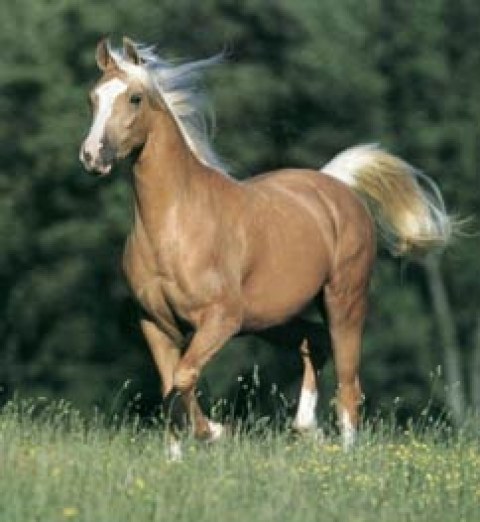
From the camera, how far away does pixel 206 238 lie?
37.3 ft

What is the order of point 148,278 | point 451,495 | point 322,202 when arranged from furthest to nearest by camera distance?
point 322,202, point 148,278, point 451,495

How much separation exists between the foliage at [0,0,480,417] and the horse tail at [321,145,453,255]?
138cm

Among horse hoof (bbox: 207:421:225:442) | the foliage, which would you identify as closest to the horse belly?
horse hoof (bbox: 207:421:225:442)

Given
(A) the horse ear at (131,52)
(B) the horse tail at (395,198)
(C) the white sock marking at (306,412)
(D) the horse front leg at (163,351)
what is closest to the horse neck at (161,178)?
(A) the horse ear at (131,52)

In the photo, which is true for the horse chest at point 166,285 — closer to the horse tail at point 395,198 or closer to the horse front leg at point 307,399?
the horse front leg at point 307,399

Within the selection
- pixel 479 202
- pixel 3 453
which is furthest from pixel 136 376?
pixel 3 453

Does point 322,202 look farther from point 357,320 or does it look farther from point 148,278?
point 148,278

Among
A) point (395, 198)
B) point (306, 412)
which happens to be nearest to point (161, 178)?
point (306, 412)

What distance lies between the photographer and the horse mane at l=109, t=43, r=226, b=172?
38.1ft

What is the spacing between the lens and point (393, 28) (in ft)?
50.3

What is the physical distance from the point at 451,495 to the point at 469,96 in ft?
22.8

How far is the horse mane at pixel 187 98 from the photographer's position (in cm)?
1162

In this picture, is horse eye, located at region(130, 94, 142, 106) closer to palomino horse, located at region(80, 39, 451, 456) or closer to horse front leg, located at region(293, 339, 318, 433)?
palomino horse, located at region(80, 39, 451, 456)

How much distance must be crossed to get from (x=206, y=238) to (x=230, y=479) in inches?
116
